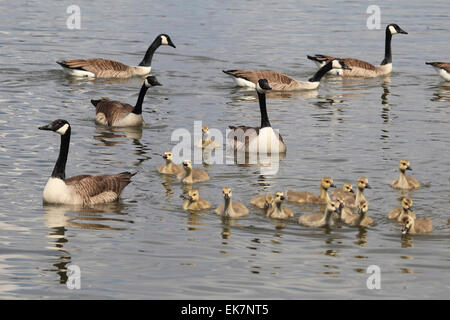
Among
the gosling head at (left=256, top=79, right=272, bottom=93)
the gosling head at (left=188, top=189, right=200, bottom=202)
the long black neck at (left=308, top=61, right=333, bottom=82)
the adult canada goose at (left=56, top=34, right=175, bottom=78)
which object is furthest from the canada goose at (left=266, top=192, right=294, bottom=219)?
the adult canada goose at (left=56, top=34, right=175, bottom=78)

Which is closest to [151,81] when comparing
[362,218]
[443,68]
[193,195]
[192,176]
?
[192,176]

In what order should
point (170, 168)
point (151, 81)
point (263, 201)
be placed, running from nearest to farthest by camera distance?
point (263, 201) → point (170, 168) → point (151, 81)

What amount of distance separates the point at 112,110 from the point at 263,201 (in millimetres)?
8959

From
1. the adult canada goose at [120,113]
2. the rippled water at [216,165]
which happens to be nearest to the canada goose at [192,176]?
the rippled water at [216,165]

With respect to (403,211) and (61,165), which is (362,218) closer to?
(403,211)

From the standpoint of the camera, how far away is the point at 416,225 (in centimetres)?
1636

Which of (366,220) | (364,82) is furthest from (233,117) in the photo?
(366,220)

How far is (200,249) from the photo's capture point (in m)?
15.4

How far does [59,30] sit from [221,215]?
2670 cm

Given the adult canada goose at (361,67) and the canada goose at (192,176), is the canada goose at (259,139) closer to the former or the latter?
the canada goose at (192,176)

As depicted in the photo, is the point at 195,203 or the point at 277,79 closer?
the point at 195,203

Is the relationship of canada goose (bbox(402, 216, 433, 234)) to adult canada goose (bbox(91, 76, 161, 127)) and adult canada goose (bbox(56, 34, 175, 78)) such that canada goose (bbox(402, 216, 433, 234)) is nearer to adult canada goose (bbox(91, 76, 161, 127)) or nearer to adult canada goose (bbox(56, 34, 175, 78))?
adult canada goose (bbox(91, 76, 161, 127))

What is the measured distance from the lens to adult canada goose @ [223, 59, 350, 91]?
30.8 m

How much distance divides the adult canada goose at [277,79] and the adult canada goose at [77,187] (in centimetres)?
1291
